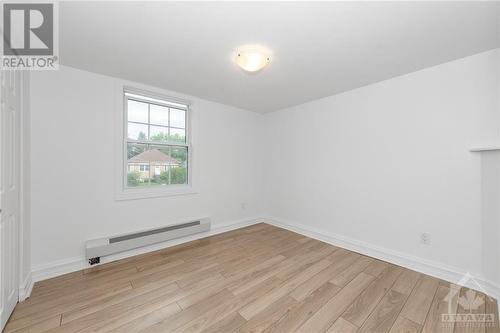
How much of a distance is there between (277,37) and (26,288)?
3309 mm

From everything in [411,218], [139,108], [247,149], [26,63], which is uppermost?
[26,63]

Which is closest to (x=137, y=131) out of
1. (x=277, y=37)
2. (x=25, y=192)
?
(x=25, y=192)

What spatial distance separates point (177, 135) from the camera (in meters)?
3.29

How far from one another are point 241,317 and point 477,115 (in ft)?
9.85

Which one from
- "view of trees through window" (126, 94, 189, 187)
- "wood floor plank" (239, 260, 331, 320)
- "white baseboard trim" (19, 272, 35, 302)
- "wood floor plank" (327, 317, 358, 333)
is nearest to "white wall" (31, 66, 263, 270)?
"white baseboard trim" (19, 272, 35, 302)

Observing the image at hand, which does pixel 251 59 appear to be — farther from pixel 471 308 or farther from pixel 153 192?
pixel 471 308

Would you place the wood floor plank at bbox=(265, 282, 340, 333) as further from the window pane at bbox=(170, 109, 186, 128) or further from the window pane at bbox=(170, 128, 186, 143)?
the window pane at bbox=(170, 109, 186, 128)

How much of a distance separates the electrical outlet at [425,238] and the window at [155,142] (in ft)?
10.9

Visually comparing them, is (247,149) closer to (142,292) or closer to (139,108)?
(139,108)

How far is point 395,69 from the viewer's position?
7.70 feet

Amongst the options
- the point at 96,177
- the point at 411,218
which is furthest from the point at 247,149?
the point at 411,218

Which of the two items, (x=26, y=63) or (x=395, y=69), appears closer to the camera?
(x=26, y=63)

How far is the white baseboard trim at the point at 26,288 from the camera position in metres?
1.81

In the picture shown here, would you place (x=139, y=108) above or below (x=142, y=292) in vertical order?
above
